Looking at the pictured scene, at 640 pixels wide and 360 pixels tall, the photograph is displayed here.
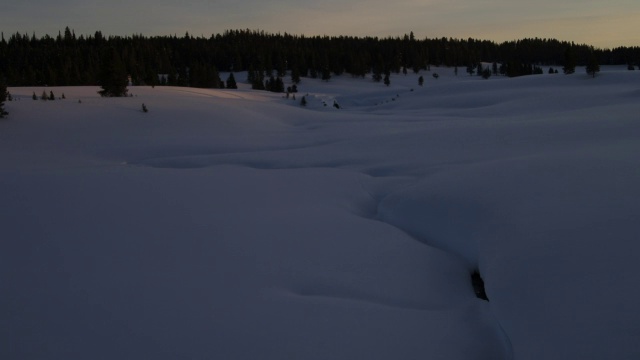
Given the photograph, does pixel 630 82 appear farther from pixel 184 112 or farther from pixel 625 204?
pixel 625 204

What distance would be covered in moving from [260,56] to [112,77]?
182 feet

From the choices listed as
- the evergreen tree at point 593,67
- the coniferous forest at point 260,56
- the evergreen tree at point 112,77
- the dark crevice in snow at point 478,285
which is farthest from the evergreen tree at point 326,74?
the dark crevice in snow at point 478,285

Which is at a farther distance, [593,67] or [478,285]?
[593,67]

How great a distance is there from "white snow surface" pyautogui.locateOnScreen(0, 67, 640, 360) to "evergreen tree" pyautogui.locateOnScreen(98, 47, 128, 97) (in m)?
13.6

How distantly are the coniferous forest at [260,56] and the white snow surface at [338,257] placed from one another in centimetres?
4499

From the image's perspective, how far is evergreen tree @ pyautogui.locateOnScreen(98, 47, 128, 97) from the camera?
24172mm

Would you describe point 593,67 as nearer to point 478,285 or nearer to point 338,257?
point 478,285

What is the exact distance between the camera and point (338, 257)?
586 centimetres

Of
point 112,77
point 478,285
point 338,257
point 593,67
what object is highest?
point 593,67

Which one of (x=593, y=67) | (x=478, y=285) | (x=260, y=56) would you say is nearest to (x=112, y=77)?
(x=478, y=285)

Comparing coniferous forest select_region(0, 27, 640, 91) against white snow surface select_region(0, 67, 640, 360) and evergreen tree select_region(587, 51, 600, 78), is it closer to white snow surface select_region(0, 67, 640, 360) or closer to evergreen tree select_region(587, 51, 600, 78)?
evergreen tree select_region(587, 51, 600, 78)

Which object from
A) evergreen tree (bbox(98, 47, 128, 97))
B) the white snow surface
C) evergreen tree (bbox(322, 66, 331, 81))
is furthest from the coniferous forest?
the white snow surface

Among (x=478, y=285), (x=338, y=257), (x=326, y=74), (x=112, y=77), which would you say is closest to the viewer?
(x=478, y=285)

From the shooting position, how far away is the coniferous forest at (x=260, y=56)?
6036 centimetres
